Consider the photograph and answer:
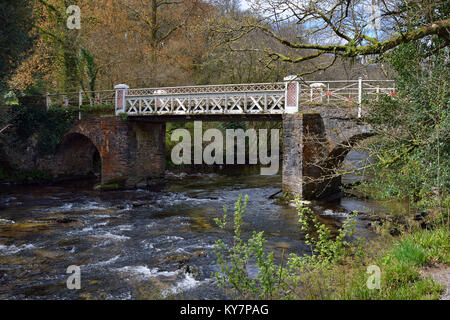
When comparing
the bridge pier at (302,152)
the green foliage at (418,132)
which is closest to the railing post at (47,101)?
the bridge pier at (302,152)

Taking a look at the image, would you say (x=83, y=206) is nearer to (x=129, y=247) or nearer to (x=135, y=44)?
(x=129, y=247)

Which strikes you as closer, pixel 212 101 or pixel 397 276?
pixel 397 276

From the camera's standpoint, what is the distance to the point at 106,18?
22375 mm

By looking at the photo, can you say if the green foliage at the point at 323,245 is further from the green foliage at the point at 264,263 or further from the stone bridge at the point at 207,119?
the stone bridge at the point at 207,119

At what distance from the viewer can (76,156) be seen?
22.4m

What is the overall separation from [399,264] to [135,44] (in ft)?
70.0

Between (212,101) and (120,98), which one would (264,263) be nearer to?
(212,101)

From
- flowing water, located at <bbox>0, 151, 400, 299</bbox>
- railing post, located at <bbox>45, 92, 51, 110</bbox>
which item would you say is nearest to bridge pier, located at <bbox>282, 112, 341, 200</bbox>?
flowing water, located at <bbox>0, 151, 400, 299</bbox>

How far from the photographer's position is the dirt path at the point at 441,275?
15.2ft

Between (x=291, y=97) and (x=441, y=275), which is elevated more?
(x=291, y=97)

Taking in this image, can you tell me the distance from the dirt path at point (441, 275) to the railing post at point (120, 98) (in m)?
16.0

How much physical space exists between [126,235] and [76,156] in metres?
13.1

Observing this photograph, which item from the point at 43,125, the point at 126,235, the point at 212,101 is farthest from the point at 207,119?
the point at 43,125
